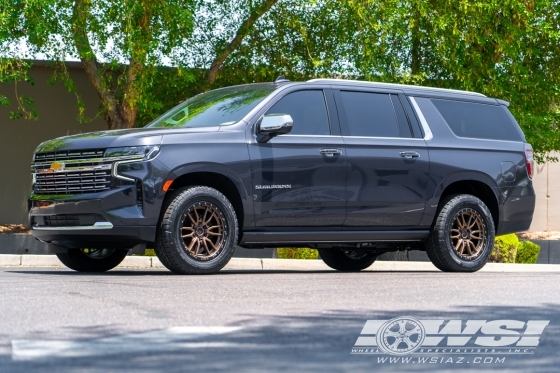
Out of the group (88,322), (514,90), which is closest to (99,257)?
(88,322)

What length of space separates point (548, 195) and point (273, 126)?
17617mm

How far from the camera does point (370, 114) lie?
11.3 m

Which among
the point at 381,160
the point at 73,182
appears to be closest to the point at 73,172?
the point at 73,182

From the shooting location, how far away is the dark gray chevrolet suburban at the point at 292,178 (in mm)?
9828

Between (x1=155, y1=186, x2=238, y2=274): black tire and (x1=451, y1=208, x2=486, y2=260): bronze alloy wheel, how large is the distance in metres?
2.87

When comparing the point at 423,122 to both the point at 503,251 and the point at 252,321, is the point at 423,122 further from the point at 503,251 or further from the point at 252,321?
the point at 503,251

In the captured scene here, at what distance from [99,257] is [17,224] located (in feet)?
41.9

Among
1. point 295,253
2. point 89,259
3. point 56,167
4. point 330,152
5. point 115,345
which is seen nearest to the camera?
point 115,345

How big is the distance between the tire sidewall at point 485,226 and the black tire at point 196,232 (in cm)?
266

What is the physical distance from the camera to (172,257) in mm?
9852

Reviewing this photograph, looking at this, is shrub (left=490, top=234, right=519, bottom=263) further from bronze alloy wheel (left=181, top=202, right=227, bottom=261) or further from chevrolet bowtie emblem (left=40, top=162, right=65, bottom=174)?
chevrolet bowtie emblem (left=40, top=162, right=65, bottom=174)

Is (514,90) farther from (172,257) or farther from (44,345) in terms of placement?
(44,345)
